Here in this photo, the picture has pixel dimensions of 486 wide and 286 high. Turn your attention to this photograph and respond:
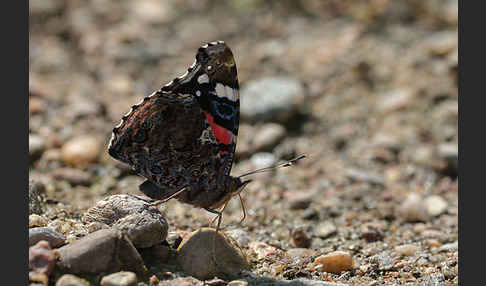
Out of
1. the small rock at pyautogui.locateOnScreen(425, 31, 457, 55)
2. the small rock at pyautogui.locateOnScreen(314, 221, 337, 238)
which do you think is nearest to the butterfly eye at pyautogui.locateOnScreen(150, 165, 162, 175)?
the small rock at pyautogui.locateOnScreen(314, 221, 337, 238)

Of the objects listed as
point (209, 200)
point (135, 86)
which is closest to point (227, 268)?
point (209, 200)

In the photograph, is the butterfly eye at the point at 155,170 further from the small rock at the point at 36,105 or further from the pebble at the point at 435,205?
the small rock at the point at 36,105

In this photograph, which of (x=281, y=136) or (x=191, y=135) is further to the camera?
(x=281, y=136)

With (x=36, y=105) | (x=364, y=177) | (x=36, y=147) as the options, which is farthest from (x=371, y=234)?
(x=36, y=105)

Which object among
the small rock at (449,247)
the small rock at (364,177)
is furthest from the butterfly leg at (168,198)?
the small rock at (364,177)

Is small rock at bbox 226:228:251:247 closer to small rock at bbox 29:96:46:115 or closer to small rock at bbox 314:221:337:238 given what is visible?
small rock at bbox 314:221:337:238

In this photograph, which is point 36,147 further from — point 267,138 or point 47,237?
point 47,237
